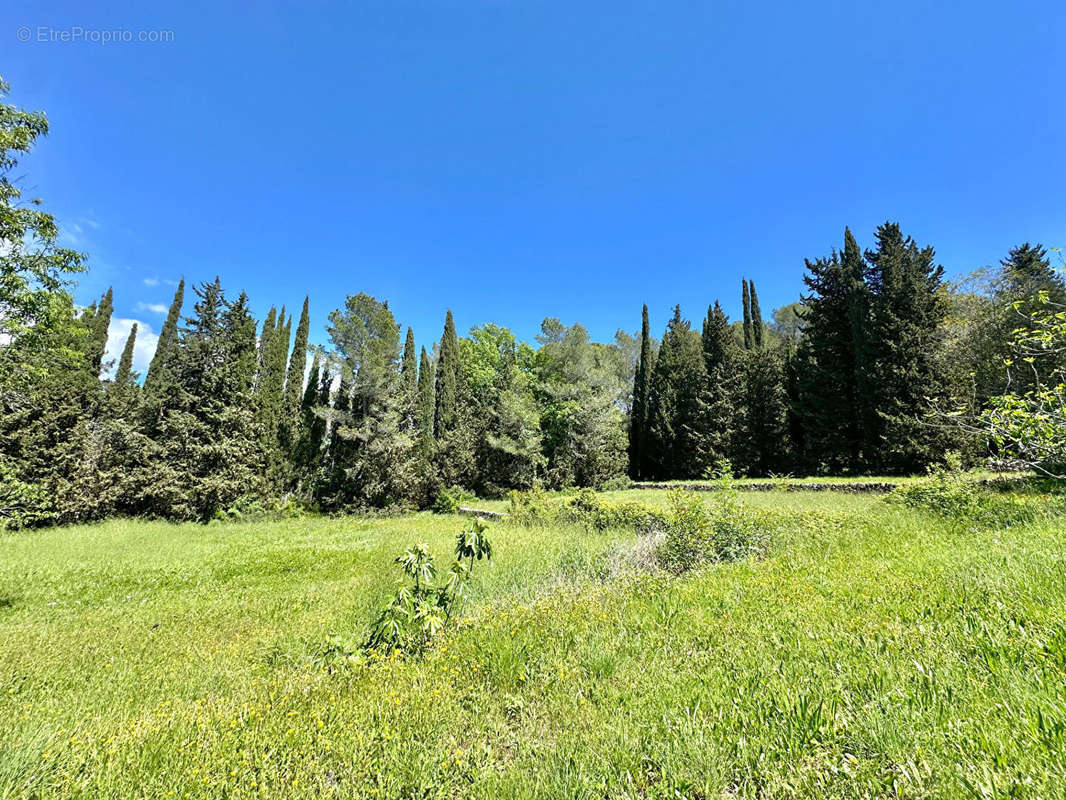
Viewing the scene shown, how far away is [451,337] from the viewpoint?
87.5ft

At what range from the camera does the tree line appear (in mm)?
16875

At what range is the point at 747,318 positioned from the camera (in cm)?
3225

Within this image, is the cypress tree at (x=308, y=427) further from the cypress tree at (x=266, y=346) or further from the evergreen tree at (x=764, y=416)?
the evergreen tree at (x=764, y=416)

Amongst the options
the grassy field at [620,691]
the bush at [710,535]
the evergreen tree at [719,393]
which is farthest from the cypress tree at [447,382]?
the bush at [710,535]

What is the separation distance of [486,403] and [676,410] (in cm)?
1250

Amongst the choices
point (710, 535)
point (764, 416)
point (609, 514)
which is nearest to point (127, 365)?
Answer: point (609, 514)

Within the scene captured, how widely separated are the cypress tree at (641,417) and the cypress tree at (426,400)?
14.2 m

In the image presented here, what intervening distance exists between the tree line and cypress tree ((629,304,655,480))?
12.2 inches

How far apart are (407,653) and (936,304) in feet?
80.1

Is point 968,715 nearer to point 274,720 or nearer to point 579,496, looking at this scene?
point 274,720

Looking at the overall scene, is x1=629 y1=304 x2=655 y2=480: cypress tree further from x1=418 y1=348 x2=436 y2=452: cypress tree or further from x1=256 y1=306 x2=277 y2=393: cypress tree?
x1=256 y1=306 x2=277 y2=393: cypress tree

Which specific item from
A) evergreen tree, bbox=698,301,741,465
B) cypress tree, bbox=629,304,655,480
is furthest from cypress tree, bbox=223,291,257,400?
evergreen tree, bbox=698,301,741,465

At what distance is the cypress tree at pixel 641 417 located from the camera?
28.3m

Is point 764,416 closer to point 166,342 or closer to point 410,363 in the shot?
point 410,363
